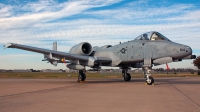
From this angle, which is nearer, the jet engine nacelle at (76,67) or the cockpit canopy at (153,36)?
the cockpit canopy at (153,36)

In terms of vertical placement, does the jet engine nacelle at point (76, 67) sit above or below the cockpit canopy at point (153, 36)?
below

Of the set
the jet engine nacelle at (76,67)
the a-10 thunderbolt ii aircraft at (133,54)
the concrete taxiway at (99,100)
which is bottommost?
the concrete taxiway at (99,100)

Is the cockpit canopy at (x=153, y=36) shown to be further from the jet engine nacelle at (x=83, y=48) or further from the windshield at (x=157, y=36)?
the jet engine nacelle at (x=83, y=48)

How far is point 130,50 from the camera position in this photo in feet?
58.8

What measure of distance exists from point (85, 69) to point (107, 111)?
1362 cm

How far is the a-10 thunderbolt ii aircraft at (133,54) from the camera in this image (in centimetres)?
1530

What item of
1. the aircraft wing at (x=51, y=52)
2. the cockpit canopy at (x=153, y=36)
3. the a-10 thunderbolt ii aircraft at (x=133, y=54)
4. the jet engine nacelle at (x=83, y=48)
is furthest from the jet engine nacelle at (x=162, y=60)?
the jet engine nacelle at (x=83, y=48)

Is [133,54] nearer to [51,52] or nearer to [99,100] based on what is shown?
[51,52]

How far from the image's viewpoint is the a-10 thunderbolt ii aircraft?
15.3 metres

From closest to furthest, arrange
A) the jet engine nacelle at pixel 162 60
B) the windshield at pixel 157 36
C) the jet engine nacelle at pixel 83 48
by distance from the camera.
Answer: the jet engine nacelle at pixel 162 60 < the windshield at pixel 157 36 < the jet engine nacelle at pixel 83 48

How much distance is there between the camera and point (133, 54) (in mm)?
17609

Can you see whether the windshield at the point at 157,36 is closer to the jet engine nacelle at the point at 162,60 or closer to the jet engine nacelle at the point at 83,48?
the jet engine nacelle at the point at 162,60

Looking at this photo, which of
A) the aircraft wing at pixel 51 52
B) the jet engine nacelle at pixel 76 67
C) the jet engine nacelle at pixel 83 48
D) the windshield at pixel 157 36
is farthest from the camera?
the jet engine nacelle at pixel 83 48

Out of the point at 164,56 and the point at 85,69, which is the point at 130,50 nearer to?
the point at 164,56
